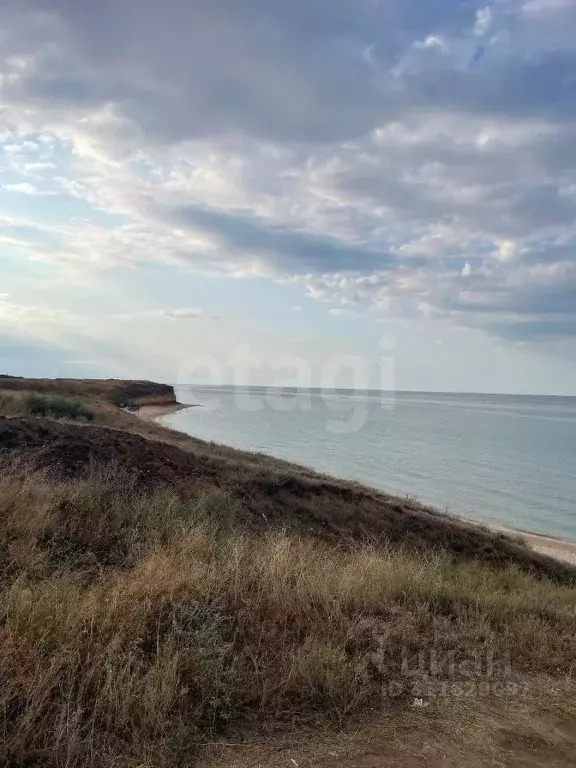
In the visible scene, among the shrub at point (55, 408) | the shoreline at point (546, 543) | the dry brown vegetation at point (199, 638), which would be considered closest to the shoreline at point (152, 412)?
the shrub at point (55, 408)

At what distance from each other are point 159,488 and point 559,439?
66077 millimetres

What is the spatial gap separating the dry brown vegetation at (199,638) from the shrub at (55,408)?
65.0 feet

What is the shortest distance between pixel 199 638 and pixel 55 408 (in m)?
27.4

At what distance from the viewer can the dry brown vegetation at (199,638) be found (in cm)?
350

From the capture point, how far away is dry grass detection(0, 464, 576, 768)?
137 inches

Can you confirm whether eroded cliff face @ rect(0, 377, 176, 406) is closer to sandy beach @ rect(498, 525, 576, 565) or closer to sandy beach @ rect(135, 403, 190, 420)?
sandy beach @ rect(135, 403, 190, 420)

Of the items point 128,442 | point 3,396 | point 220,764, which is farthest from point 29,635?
point 3,396

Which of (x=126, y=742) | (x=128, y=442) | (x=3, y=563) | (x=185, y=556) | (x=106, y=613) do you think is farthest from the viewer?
(x=128, y=442)

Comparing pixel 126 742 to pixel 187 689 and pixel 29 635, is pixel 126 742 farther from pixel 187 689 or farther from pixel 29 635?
pixel 29 635

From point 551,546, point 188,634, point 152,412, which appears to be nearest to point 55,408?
point 551,546

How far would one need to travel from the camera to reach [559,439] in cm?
6769

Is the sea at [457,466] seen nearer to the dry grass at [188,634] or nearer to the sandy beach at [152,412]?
the sandy beach at [152,412]
